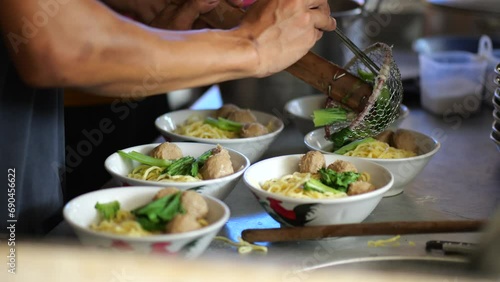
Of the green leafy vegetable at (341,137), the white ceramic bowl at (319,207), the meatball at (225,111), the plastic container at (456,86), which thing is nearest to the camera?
the white ceramic bowl at (319,207)

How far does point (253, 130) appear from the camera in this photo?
219 centimetres

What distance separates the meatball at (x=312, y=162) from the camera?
6.00 ft

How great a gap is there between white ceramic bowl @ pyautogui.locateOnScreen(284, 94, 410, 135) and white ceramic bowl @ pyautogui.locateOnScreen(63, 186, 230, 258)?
899 mm

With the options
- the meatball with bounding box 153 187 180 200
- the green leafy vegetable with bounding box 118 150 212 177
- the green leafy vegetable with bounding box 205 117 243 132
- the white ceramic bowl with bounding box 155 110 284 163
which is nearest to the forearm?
the meatball with bounding box 153 187 180 200

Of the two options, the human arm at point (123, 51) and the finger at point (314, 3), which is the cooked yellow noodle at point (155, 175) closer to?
the human arm at point (123, 51)

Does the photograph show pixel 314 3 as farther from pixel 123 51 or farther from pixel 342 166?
pixel 123 51

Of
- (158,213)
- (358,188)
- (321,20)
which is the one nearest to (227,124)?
(321,20)

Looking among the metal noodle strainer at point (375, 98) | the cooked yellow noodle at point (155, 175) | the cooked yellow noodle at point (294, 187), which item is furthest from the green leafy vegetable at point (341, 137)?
the cooked yellow noodle at point (155, 175)

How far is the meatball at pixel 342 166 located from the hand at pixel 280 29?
0.29 meters

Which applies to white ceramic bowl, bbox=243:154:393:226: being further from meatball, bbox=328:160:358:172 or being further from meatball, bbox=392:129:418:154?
meatball, bbox=392:129:418:154

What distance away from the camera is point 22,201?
1697 mm

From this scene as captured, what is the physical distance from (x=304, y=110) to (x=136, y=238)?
1.28 metres

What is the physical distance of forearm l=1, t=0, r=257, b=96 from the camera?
135 centimetres

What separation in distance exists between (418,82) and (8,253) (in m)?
2.15
